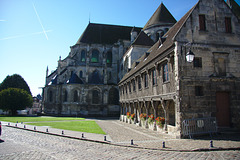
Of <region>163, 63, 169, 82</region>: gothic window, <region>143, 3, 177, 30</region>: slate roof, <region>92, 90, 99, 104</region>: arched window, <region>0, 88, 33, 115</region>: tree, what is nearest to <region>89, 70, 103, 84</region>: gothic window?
<region>92, 90, 99, 104</region>: arched window

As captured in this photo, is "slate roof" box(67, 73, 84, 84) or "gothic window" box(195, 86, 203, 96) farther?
"slate roof" box(67, 73, 84, 84)

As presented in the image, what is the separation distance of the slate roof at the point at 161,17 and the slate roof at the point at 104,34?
486 inches

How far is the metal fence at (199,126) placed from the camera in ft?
A: 35.9

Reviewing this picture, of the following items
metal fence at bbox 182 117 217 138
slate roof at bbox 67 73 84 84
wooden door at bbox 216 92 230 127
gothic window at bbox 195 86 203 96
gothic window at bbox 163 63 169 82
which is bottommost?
metal fence at bbox 182 117 217 138

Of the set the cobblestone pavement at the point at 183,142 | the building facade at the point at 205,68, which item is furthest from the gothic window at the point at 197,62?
the cobblestone pavement at the point at 183,142

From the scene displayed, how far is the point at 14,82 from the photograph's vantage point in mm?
55219

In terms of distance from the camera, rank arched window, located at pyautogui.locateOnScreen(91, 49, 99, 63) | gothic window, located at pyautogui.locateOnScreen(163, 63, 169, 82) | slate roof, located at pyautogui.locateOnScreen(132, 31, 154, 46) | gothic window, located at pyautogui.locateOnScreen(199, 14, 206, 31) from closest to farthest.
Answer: gothic window, located at pyautogui.locateOnScreen(199, 14, 206, 31), gothic window, located at pyautogui.locateOnScreen(163, 63, 169, 82), slate roof, located at pyautogui.locateOnScreen(132, 31, 154, 46), arched window, located at pyautogui.locateOnScreen(91, 49, 99, 63)

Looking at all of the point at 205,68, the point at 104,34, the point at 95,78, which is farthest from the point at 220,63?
the point at 104,34

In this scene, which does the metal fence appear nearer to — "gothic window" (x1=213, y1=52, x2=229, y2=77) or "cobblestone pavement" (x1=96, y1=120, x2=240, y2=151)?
"cobblestone pavement" (x1=96, y1=120, x2=240, y2=151)

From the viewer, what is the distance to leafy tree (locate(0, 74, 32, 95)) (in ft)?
177

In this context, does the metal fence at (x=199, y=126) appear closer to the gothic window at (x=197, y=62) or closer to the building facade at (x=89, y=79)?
the gothic window at (x=197, y=62)

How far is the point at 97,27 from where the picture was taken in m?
50.8

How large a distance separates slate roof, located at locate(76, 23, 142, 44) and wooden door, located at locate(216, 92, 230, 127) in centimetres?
3870

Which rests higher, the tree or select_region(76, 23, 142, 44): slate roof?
select_region(76, 23, 142, 44): slate roof
